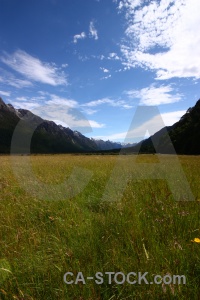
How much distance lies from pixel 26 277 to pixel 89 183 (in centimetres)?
406

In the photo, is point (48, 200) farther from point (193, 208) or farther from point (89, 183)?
point (193, 208)

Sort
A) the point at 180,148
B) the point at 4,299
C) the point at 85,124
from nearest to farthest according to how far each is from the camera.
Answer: the point at 4,299, the point at 85,124, the point at 180,148

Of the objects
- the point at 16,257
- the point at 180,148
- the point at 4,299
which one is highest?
the point at 16,257

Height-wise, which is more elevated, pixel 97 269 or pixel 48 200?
pixel 48 200

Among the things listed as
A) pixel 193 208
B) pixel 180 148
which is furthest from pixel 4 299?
pixel 180 148

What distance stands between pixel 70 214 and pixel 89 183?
8.42ft

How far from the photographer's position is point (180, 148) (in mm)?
80812

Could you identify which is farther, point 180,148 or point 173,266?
point 180,148

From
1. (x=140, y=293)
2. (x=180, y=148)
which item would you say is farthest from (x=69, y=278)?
(x=180, y=148)

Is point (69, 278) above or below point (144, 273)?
above

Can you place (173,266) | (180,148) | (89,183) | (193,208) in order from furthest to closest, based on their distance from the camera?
(180,148) → (89,183) → (193,208) → (173,266)

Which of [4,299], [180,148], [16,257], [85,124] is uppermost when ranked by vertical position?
[85,124]

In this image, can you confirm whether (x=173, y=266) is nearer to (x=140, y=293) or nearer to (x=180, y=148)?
(x=140, y=293)

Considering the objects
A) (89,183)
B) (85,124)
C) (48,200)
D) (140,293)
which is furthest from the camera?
(85,124)
